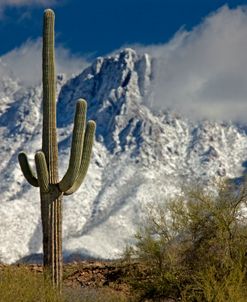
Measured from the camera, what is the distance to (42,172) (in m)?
20.0

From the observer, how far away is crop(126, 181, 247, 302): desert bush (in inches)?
785

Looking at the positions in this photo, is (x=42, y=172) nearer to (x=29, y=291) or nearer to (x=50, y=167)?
(x=50, y=167)

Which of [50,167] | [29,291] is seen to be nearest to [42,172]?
[50,167]

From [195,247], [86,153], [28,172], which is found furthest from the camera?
[195,247]

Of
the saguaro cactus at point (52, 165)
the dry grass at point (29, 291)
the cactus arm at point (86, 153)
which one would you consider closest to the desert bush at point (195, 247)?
the dry grass at point (29, 291)

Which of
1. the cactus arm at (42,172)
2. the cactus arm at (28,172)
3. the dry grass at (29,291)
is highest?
the cactus arm at (28,172)

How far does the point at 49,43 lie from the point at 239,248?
26.6 feet

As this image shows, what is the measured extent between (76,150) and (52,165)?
2.60ft

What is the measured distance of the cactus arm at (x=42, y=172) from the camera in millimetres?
19812

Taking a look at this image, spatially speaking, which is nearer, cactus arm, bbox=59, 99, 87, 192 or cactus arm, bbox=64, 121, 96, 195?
cactus arm, bbox=59, 99, 87, 192

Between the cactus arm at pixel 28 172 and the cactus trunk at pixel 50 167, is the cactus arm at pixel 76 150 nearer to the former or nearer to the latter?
the cactus trunk at pixel 50 167

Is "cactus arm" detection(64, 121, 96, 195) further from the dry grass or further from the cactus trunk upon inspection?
the dry grass

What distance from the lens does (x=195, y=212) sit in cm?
2277

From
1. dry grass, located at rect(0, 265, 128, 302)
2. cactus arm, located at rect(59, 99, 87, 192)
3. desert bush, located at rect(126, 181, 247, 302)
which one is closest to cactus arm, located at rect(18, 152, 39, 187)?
cactus arm, located at rect(59, 99, 87, 192)
